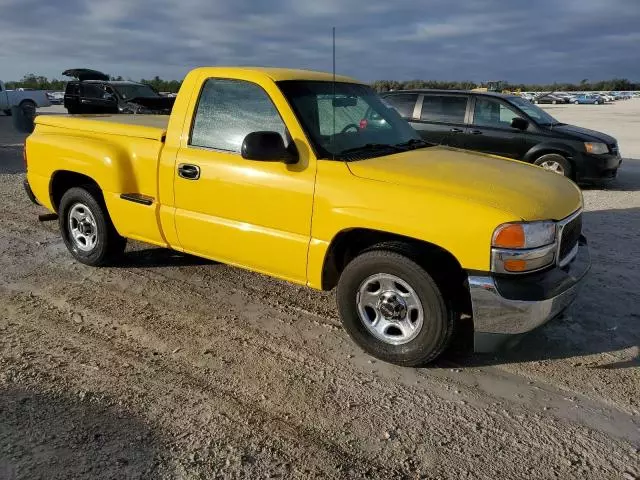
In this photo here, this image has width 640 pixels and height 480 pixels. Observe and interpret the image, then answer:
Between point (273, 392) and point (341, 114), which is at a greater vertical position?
point (341, 114)

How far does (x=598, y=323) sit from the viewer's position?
425cm

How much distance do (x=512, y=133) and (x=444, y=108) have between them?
1.29m

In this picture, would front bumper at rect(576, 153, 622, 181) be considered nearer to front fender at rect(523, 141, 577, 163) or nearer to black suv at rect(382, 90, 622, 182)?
black suv at rect(382, 90, 622, 182)

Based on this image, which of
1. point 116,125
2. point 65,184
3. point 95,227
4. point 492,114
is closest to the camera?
point 116,125

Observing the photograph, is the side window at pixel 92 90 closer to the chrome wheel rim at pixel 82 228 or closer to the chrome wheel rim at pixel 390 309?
the chrome wheel rim at pixel 82 228

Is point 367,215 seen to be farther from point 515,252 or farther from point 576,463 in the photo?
point 576,463

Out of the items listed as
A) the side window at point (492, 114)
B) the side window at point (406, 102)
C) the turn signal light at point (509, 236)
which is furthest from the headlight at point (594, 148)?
the turn signal light at point (509, 236)

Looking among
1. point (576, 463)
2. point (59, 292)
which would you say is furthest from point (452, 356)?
point (59, 292)

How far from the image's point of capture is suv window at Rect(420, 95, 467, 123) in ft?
32.4

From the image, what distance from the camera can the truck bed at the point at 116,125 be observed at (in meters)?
4.67

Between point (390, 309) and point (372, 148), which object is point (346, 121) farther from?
point (390, 309)

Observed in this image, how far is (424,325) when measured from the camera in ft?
11.4

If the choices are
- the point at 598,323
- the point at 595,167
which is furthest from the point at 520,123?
the point at 598,323

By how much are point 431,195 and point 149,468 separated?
215 centimetres
